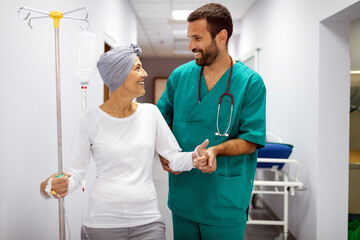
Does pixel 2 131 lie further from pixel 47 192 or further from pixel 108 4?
pixel 108 4

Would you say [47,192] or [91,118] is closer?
[47,192]

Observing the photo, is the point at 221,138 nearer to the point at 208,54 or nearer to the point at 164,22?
the point at 208,54

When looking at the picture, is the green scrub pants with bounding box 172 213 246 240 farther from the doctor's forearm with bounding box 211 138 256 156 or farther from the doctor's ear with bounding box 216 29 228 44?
the doctor's ear with bounding box 216 29 228 44

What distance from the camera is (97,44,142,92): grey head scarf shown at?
1377 millimetres

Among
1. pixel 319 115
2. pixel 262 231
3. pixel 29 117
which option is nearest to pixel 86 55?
pixel 29 117

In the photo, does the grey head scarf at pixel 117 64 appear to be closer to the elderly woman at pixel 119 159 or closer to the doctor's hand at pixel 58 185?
the elderly woman at pixel 119 159

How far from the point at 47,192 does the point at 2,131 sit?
413 mm

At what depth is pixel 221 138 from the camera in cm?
155

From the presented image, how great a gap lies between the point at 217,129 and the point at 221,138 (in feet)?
0.14

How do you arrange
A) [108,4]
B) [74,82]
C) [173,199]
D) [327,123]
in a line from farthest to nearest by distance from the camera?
[108,4] → [327,123] → [74,82] → [173,199]

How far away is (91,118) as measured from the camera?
1.38 metres

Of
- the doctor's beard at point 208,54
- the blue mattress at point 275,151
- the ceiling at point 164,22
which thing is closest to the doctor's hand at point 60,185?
the doctor's beard at point 208,54

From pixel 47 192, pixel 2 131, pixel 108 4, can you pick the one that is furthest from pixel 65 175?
pixel 108 4

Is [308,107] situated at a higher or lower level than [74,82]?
lower
